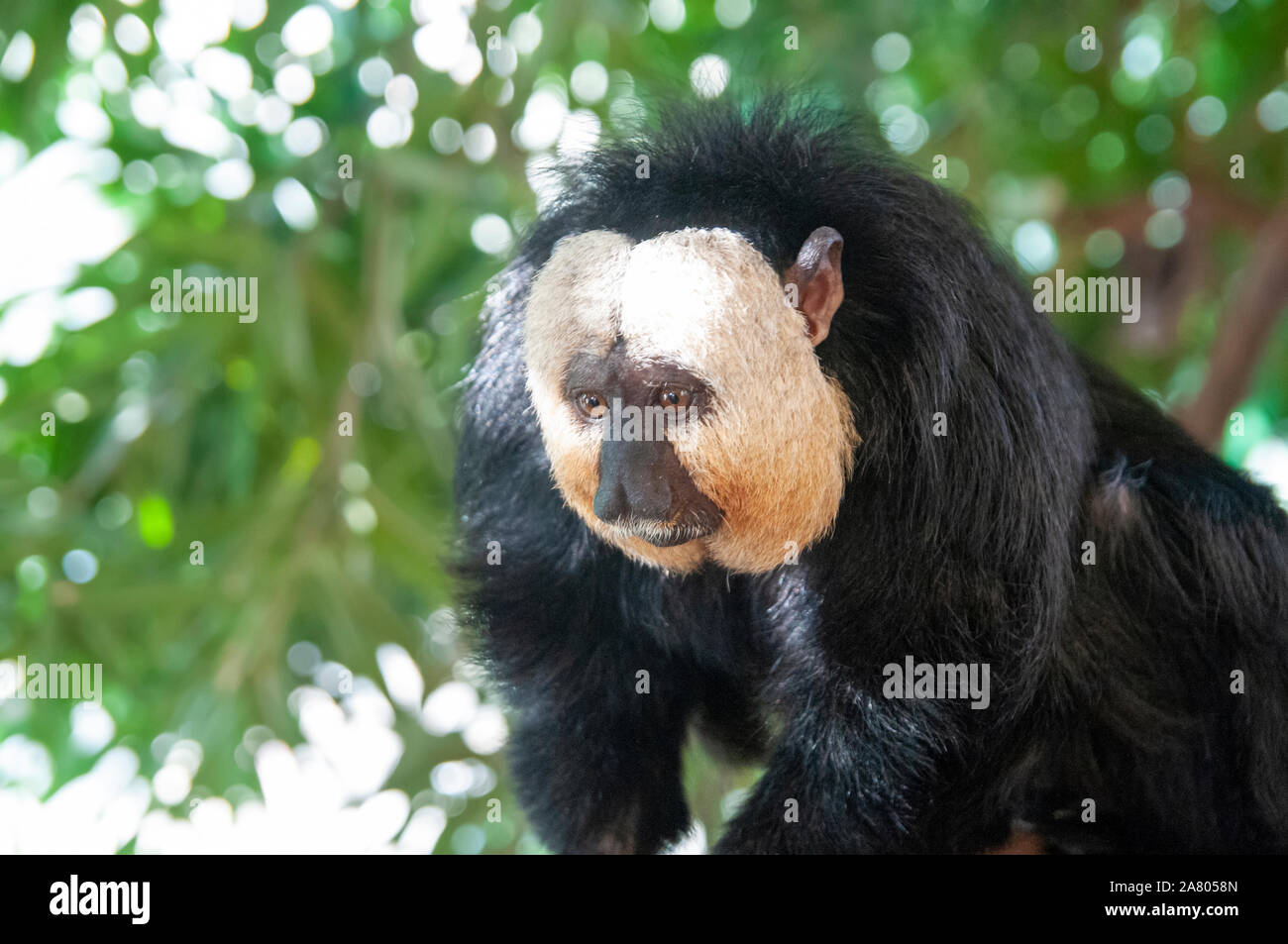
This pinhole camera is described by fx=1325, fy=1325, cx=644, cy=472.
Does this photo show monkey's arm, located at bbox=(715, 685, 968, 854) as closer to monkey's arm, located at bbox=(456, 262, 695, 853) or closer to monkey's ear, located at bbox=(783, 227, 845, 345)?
monkey's arm, located at bbox=(456, 262, 695, 853)

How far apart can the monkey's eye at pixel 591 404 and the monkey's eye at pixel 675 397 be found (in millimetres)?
81

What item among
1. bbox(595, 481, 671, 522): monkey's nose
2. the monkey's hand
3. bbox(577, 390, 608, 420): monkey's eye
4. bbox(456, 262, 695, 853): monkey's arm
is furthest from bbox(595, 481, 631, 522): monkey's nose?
the monkey's hand

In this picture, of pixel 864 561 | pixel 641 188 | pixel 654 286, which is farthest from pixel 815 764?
pixel 641 188

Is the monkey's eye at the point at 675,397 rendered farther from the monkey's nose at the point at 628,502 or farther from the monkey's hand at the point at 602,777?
the monkey's hand at the point at 602,777

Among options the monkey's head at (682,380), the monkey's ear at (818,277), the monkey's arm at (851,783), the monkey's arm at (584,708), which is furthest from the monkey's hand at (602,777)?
the monkey's ear at (818,277)

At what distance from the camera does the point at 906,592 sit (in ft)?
6.56

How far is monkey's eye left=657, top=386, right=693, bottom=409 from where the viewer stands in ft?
6.10

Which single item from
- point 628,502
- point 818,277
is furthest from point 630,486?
point 818,277

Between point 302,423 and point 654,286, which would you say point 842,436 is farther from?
point 302,423

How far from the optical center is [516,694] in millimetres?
2439

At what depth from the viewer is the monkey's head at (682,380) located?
6.03 ft

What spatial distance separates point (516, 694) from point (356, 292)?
1.78 m

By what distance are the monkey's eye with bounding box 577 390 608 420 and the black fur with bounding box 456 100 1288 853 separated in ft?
0.77

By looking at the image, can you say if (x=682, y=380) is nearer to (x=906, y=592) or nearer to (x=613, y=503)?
(x=613, y=503)
